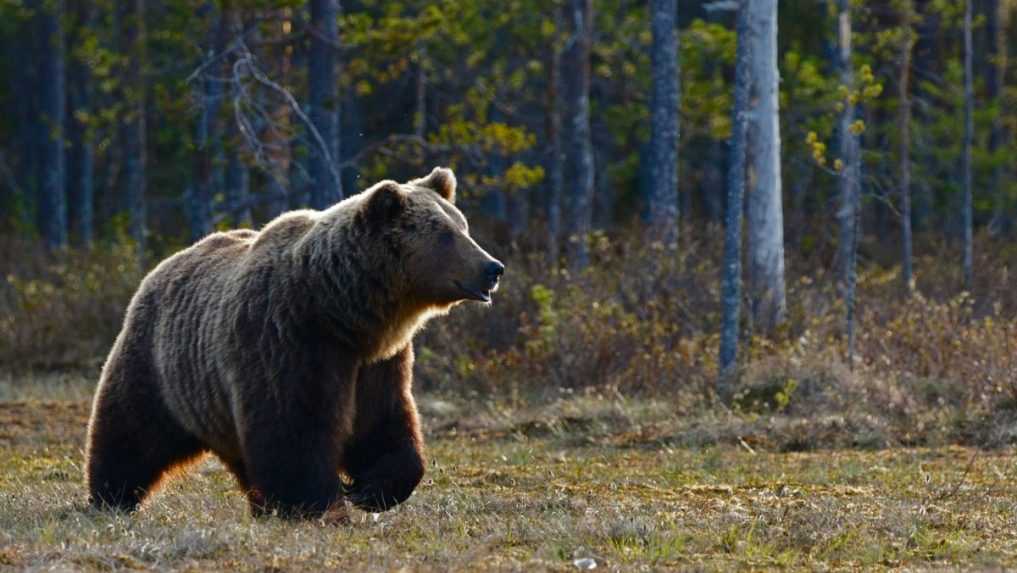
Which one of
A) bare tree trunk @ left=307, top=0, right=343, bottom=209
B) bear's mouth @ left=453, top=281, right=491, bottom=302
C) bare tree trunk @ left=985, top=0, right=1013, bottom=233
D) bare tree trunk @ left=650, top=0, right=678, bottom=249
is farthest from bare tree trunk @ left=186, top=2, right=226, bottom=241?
bare tree trunk @ left=985, top=0, right=1013, bottom=233

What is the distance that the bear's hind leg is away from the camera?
8352mm

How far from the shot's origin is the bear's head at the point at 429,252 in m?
7.65

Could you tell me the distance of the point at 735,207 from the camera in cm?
1302

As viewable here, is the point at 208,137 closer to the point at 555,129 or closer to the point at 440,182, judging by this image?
the point at 555,129

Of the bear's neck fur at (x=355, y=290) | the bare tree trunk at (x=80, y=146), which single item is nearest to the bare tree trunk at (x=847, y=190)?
the bear's neck fur at (x=355, y=290)

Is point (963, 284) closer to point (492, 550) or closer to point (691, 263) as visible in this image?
point (691, 263)

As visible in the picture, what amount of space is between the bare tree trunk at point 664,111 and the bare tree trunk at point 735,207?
6.24 metres

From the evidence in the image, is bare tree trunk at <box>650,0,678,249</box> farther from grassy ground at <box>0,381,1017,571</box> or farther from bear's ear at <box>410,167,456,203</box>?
bear's ear at <box>410,167,456,203</box>

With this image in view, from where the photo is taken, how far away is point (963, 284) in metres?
19.9

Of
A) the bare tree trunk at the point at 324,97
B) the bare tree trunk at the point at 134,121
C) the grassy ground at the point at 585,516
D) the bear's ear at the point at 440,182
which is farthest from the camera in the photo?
the bare tree trunk at the point at 134,121

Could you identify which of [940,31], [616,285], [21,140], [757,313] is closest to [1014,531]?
[757,313]

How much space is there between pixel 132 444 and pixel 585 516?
2.38m

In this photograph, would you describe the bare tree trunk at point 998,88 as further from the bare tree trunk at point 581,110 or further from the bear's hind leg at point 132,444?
the bear's hind leg at point 132,444

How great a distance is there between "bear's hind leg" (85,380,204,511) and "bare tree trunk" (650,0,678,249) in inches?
466
